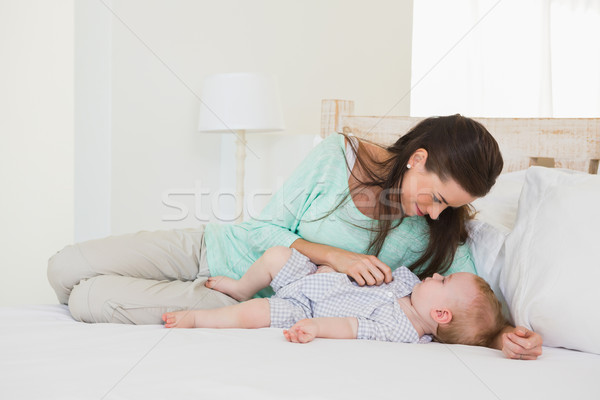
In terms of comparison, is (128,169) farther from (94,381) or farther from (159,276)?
(94,381)

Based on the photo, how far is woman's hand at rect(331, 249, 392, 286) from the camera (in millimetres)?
1251

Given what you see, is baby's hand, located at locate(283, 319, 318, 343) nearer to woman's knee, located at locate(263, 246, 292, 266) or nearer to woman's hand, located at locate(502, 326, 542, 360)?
woman's knee, located at locate(263, 246, 292, 266)

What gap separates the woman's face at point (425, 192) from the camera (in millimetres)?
1247

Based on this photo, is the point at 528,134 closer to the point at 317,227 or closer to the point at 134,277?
the point at 317,227

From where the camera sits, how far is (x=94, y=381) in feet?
2.56

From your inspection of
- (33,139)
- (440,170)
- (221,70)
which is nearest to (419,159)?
(440,170)

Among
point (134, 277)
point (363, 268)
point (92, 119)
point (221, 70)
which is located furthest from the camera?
point (221, 70)

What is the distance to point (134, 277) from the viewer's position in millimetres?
1387

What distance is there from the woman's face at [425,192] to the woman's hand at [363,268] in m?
0.16

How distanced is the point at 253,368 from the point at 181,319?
339mm

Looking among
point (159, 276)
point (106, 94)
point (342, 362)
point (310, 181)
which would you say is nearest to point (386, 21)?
point (106, 94)

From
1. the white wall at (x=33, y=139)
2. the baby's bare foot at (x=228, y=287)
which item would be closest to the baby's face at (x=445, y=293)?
the baby's bare foot at (x=228, y=287)

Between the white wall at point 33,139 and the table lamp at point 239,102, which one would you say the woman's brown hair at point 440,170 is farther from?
the white wall at point 33,139

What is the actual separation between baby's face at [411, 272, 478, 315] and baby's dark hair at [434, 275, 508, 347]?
0.05ft
